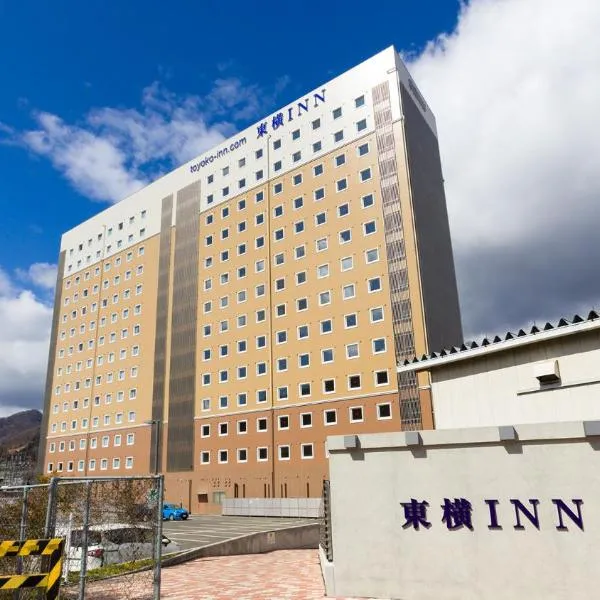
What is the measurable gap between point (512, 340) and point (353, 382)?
3075 cm

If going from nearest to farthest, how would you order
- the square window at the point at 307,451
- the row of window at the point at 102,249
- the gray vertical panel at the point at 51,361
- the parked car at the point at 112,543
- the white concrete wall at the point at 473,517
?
the white concrete wall at the point at 473,517 < the parked car at the point at 112,543 < the square window at the point at 307,451 < the row of window at the point at 102,249 < the gray vertical panel at the point at 51,361

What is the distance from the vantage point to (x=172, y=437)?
60.8 metres

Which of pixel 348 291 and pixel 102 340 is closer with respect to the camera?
pixel 348 291

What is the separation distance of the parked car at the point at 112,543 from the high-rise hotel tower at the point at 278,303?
1222 inches

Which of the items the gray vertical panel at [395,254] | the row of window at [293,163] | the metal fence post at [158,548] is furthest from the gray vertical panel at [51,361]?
the metal fence post at [158,548]

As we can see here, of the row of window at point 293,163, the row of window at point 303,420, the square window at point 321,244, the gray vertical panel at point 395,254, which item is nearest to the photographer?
the gray vertical panel at point 395,254

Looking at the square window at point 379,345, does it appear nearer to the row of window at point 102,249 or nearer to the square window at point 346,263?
the square window at point 346,263

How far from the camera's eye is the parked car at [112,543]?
1431 centimetres

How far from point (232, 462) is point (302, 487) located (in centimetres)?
938

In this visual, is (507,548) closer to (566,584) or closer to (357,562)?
(566,584)

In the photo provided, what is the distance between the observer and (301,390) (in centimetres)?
5081

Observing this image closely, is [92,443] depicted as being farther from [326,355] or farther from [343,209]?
[343,209]

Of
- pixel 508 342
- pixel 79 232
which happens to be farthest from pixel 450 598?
pixel 79 232

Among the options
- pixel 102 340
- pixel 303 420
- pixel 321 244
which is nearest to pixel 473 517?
pixel 303 420
